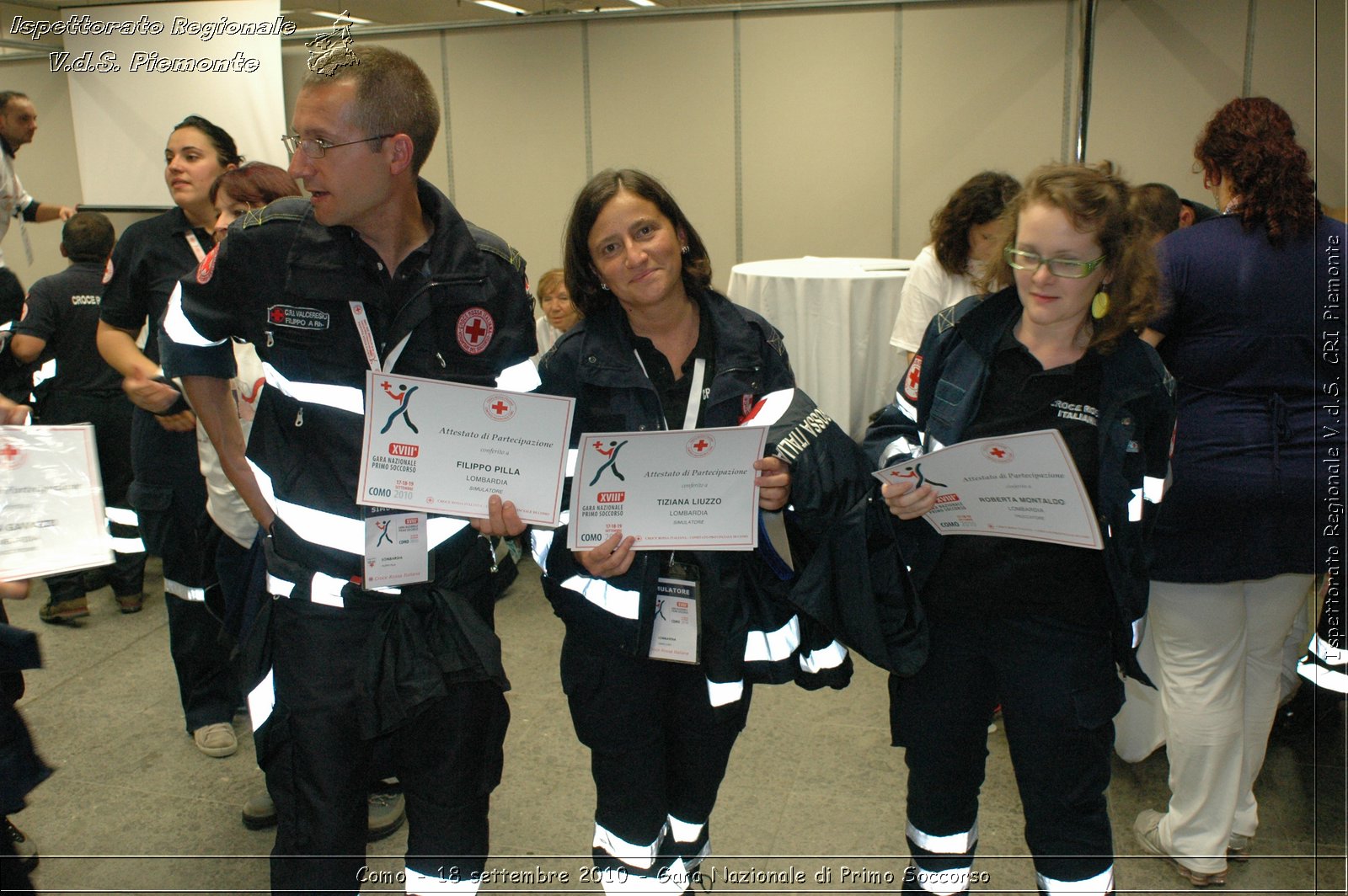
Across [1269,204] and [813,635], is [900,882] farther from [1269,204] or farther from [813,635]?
[1269,204]

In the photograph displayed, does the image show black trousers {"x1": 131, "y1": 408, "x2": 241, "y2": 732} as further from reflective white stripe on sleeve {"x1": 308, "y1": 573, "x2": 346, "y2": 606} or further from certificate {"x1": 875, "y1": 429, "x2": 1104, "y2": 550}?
certificate {"x1": 875, "y1": 429, "x2": 1104, "y2": 550}

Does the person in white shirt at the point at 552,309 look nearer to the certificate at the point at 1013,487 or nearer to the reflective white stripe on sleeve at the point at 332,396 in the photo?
the reflective white stripe on sleeve at the point at 332,396

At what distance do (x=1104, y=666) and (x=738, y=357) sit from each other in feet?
3.23

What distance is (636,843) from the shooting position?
86.0 inches

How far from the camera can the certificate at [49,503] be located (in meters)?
1.68

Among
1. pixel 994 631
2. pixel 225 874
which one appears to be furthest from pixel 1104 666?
pixel 225 874

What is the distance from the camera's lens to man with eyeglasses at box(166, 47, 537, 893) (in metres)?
1.87

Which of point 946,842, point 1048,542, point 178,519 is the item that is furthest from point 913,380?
point 178,519

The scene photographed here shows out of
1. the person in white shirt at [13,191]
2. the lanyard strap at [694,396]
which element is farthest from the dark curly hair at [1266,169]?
the person in white shirt at [13,191]

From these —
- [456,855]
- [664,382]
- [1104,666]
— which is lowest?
[456,855]

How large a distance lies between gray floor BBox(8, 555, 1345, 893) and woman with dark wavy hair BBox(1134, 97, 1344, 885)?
1.28ft

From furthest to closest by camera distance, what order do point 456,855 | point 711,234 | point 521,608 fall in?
point 711,234, point 521,608, point 456,855

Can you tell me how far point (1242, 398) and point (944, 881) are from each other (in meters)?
Result: 1.45

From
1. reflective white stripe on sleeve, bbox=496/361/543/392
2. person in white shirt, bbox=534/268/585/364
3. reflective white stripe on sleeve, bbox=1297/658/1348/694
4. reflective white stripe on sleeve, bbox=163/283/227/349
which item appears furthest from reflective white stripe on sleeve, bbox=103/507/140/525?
reflective white stripe on sleeve, bbox=1297/658/1348/694
